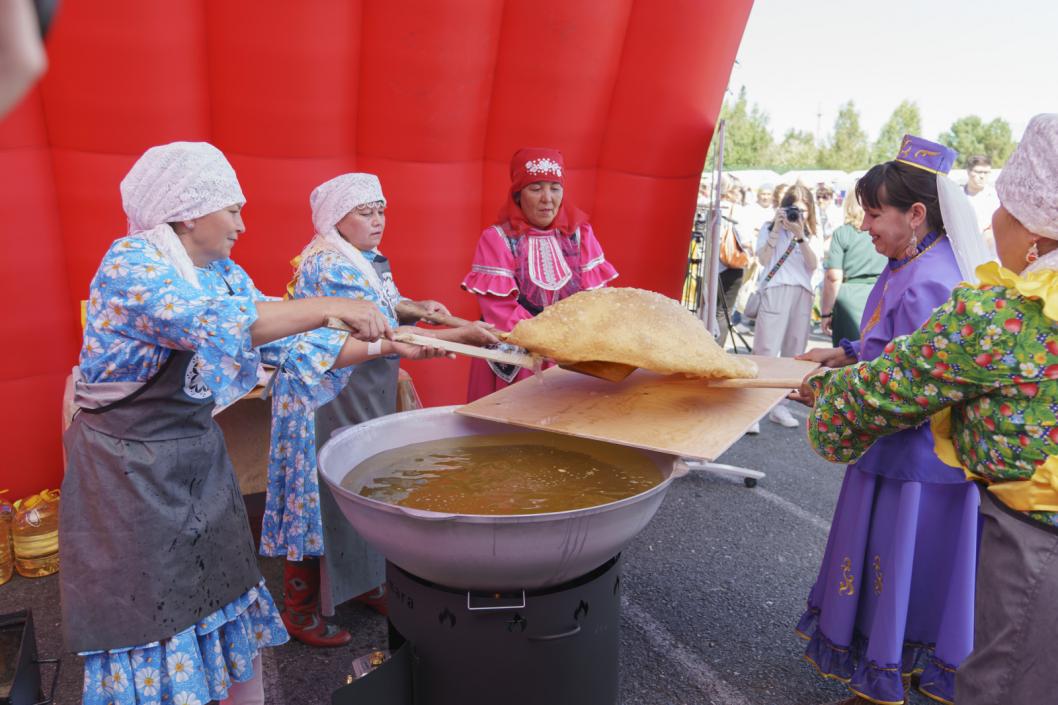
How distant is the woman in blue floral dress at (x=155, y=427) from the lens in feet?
5.65

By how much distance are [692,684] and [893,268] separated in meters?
1.69

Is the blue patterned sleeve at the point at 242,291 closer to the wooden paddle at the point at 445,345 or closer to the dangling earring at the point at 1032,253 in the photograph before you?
the wooden paddle at the point at 445,345

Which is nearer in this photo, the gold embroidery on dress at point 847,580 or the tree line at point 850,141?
the gold embroidery on dress at point 847,580

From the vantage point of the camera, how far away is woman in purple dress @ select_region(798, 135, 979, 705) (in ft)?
7.52

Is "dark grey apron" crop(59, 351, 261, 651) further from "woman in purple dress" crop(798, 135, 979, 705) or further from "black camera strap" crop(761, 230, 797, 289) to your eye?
"black camera strap" crop(761, 230, 797, 289)

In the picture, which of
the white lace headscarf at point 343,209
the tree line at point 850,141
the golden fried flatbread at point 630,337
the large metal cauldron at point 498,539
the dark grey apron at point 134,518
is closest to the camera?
the large metal cauldron at point 498,539

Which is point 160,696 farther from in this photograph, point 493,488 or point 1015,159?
point 1015,159

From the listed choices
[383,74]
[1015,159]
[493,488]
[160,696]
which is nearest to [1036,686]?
[1015,159]

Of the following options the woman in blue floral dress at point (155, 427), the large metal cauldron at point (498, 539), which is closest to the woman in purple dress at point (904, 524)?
the large metal cauldron at point (498, 539)

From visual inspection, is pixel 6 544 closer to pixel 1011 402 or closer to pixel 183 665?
pixel 183 665

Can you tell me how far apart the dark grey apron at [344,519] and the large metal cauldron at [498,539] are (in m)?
1.05

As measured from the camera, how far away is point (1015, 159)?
5.09ft

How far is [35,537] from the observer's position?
3320 millimetres

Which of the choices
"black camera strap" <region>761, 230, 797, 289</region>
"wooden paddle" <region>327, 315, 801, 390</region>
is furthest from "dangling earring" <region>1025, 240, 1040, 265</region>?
"black camera strap" <region>761, 230, 797, 289</region>
